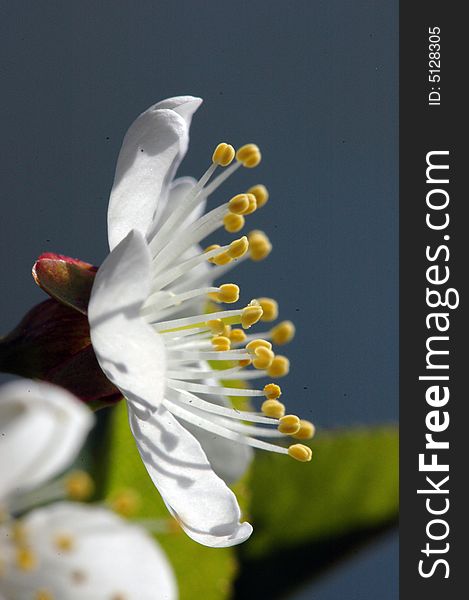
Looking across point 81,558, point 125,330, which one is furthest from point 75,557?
point 125,330

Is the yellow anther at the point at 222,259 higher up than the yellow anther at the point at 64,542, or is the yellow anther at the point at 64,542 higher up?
the yellow anther at the point at 222,259

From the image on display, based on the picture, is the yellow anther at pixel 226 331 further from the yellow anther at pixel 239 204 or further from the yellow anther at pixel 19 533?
the yellow anther at pixel 19 533

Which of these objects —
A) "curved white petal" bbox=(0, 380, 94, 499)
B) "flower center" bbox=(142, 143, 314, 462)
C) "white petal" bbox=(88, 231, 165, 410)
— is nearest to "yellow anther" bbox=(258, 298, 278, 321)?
"flower center" bbox=(142, 143, 314, 462)

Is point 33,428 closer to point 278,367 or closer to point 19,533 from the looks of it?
point 19,533

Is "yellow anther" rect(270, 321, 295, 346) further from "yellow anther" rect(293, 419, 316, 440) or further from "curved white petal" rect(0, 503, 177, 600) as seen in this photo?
"curved white petal" rect(0, 503, 177, 600)

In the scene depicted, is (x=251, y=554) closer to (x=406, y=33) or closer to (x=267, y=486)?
(x=267, y=486)

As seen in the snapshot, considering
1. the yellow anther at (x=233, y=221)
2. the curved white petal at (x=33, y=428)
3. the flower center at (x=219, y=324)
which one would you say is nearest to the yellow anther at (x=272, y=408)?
the flower center at (x=219, y=324)
